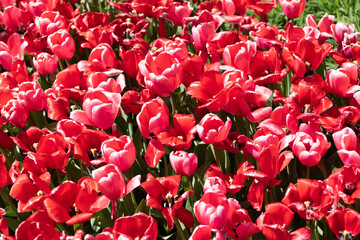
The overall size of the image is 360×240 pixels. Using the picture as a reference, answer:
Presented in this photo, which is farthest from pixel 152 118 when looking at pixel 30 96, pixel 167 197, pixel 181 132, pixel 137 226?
pixel 30 96

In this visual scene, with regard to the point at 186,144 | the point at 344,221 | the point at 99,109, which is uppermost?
the point at 99,109

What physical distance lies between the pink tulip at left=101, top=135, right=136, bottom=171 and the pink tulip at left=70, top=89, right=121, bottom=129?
0.44 feet

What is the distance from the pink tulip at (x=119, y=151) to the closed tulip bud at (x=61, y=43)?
71cm

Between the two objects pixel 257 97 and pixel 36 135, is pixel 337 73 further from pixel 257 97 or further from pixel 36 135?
pixel 36 135

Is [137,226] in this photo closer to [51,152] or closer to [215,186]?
[215,186]

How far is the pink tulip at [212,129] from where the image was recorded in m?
1.46

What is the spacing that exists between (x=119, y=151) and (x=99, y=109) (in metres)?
0.18

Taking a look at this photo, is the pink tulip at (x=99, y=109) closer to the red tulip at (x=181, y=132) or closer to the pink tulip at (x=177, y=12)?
the red tulip at (x=181, y=132)

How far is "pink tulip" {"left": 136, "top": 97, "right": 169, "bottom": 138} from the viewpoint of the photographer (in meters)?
1.52

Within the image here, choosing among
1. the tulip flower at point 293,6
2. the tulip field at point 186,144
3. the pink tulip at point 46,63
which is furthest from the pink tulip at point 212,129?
the tulip flower at point 293,6

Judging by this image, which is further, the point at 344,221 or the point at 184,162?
the point at 184,162

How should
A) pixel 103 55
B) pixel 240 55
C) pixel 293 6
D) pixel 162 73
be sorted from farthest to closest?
pixel 293 6
pixel 103 55
pixel 240 55
pixel 162 73

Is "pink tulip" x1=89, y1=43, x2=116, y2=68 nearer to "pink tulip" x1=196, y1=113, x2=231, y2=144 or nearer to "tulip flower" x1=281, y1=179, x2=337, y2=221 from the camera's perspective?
"pink tulip" x1=196, y1=113, x2=231, y2=144

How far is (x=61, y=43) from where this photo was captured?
80.1 inches
